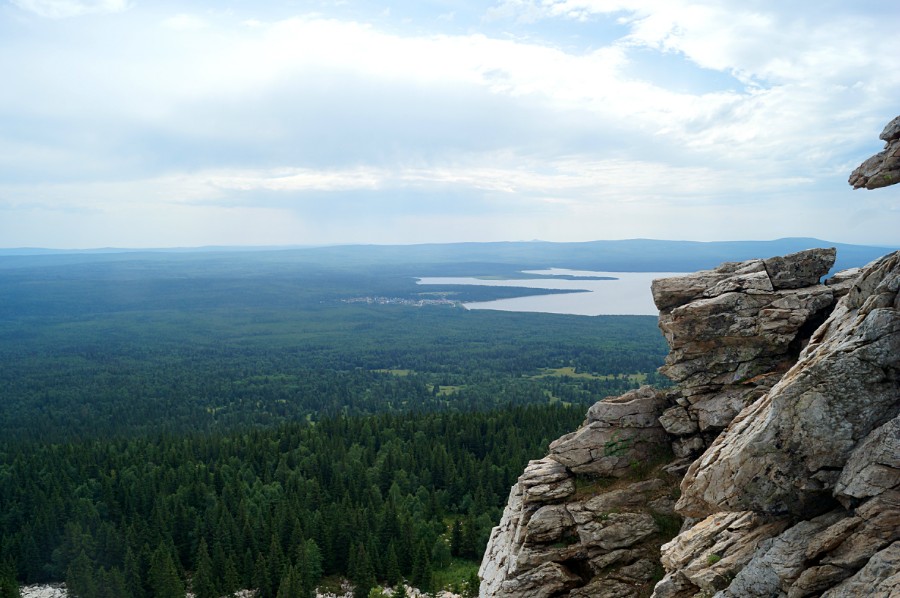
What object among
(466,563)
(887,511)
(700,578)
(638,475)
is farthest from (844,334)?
(466,563)

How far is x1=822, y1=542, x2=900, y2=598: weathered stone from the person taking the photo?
1491cm

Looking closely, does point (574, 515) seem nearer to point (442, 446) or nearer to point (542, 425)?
point (442, 446)

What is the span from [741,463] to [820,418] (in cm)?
253

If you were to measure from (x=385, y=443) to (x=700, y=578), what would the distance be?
280 ft

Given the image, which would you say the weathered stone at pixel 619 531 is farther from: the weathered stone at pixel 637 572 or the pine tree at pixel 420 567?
the pine tree at pixel 420 567

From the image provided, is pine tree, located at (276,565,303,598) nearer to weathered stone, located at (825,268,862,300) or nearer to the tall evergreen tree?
the tall evergreen tree

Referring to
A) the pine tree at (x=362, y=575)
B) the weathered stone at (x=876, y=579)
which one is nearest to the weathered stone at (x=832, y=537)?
the weathered stone at (x=876, y=579)

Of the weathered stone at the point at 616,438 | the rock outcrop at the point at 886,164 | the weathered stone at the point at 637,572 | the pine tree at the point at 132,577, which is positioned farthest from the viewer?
the pine tree at the point at 132,577

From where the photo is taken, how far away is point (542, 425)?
10175 centimetres

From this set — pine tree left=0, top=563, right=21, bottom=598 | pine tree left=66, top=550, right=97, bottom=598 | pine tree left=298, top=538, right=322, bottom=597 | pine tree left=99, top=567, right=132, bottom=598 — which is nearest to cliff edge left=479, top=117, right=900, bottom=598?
pine tree left=298, top=538, right=322, bottom=597

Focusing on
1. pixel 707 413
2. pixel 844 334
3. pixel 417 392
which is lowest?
pixel 417 392

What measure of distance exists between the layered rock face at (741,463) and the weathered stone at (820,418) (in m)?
0.04

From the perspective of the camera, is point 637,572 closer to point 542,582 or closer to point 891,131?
point 542,582

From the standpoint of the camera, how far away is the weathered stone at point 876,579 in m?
14.9
